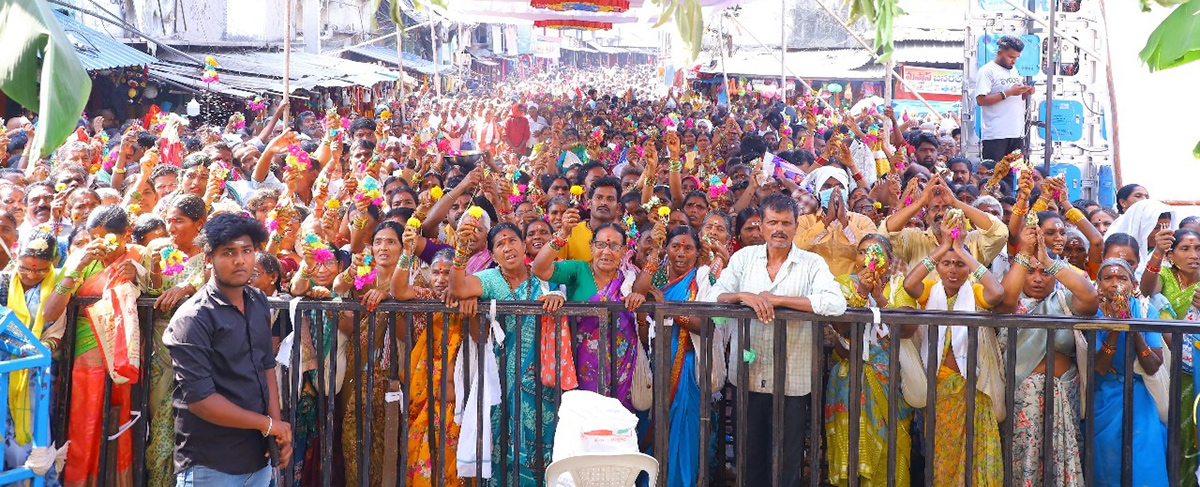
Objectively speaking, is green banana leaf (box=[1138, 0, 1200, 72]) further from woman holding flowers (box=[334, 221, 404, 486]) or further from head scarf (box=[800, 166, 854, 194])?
head scarf (box=[800, 166, 854, 194])

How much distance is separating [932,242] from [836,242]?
522 millimetres

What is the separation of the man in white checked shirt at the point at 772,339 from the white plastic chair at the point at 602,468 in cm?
156

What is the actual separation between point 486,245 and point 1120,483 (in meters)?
3.39

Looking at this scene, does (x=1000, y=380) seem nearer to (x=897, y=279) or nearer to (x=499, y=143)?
(x=897, y=279)

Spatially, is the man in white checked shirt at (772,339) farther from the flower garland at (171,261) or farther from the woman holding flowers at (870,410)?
the flower garland at (171,261)

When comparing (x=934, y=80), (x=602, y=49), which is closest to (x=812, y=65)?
(x=934, y=80)

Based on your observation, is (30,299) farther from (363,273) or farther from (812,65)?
(812,65)

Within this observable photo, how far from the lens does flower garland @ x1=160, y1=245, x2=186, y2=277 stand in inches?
176

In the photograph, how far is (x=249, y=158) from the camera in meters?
9.05

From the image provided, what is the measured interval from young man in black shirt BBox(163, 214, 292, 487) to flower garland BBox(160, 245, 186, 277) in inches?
30.1

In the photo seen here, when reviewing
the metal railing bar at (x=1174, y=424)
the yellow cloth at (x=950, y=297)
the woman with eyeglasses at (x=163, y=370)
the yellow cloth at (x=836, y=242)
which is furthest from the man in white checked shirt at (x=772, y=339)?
the woman with eyeglasses at (x=163, y=370)

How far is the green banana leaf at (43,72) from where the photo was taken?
1.96 metres

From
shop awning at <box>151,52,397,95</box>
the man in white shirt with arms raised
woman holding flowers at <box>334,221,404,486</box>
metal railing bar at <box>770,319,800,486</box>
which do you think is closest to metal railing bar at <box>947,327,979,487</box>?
metal railing bar at <box>770,319,800,486</box>

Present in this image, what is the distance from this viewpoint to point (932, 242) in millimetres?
5777
